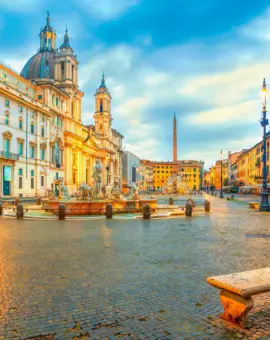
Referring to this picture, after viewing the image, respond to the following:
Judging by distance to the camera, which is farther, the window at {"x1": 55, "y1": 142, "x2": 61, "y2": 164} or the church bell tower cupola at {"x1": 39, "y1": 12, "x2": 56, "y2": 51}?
the church bell tower cupola at {"x1": 39, "y1": 12, "x2": 56, "y2": 51}

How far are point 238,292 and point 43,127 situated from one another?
55091 mm

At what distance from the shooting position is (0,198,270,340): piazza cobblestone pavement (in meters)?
3.91

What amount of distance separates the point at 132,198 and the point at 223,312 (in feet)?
67.0

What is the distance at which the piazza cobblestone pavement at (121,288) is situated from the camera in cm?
391

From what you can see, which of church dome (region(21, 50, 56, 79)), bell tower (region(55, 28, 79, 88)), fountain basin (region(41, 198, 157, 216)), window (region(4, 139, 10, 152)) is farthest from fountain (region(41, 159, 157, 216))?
church dome (region(21, 50, 56, 79))

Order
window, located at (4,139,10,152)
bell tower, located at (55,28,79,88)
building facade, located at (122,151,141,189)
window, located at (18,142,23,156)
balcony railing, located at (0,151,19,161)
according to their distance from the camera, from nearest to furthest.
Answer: balcony railing, located at (0,151,19,161), window, located at (4,139,10,152), window, located at (18,142,23,156), bell tower, located at (55,28,79,88), building facade, located at (122,151,141,189)

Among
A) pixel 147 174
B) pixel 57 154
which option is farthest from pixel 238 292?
pixel 147 174

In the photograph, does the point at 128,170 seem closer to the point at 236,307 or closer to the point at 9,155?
the point at 9,155

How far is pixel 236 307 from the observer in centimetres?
401

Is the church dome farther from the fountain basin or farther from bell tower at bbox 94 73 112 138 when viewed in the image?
the fountain basin

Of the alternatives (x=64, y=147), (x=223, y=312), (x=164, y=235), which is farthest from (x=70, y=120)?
(x=223, y=312)

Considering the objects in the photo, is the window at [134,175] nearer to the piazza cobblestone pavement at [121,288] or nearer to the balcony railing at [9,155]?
the balcony railing at [9,155]

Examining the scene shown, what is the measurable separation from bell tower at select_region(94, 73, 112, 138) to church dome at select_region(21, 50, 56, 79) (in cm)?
2723

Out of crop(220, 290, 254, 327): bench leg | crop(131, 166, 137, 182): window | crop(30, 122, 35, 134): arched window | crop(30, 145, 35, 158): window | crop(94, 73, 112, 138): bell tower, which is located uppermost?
crop(94, 73, 112, 138): bell tower
